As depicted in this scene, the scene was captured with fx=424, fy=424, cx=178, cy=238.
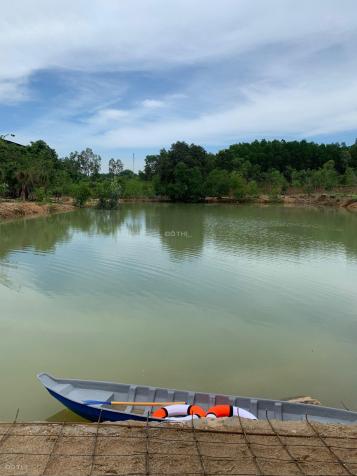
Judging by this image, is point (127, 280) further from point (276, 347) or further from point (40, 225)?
point (40, 225)

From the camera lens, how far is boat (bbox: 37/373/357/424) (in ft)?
16.3

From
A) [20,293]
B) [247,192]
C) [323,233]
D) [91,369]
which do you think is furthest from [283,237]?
[247,192]

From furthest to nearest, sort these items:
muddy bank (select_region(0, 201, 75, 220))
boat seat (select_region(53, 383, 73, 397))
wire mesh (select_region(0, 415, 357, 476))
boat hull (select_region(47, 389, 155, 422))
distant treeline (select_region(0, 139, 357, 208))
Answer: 1. distant treeline (select_region(0, 139, 357, 208))
2. muddy bank (select_region(0, 201, 75, 220))
3. boat seat (select_region(53, 383, 73, 397))
4. boat hull (select_region(47, 389, 155, 422))
5. wire mesh (select_region(0, 415, 357, 476))

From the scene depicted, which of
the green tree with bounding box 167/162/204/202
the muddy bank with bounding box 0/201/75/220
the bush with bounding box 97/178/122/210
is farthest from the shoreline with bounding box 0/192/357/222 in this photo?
the green tree with bounding box 167/162/204/202

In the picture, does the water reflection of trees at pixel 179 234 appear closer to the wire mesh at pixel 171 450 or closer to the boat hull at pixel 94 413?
the boat hull at pixel 94 413

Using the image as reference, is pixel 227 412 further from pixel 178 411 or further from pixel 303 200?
pixel 303 200

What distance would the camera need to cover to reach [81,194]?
134 ft

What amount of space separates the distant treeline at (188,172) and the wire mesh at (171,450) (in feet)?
101

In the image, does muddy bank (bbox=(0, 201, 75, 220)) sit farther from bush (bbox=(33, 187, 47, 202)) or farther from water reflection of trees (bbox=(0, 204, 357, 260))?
water reflection of trees (bbox=(0, 204, 357, 260))

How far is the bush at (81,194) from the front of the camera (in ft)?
134

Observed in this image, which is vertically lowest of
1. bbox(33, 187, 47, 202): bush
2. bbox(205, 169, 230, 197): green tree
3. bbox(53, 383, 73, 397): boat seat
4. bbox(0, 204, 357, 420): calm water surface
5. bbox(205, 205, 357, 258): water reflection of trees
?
bbox(0, 204, 357, 420): calm water surface

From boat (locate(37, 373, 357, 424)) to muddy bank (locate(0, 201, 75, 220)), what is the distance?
24.1m

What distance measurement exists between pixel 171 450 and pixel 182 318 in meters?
5.28

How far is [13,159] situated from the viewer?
37938mm
